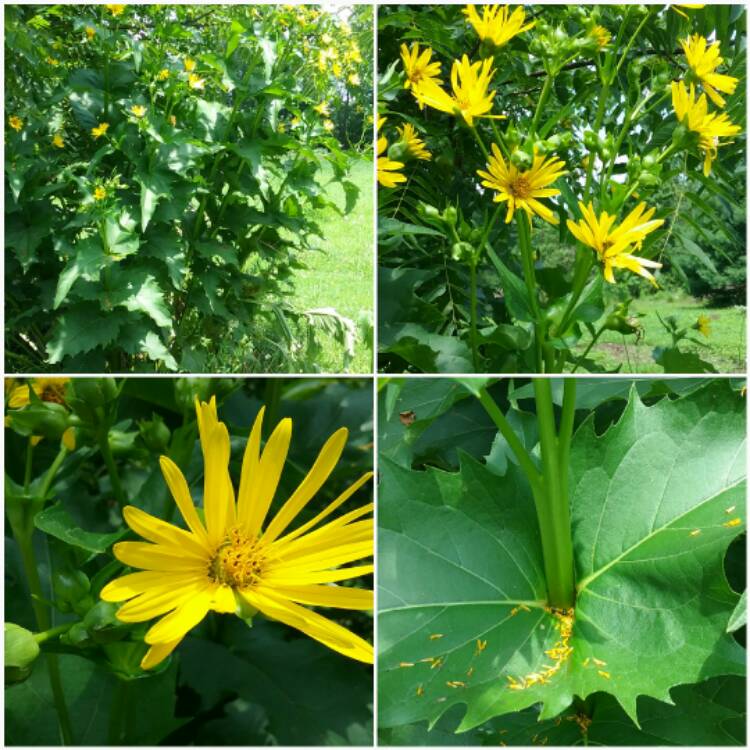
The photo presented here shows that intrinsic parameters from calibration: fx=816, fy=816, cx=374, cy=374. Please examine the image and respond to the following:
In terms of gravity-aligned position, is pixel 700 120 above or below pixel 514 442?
above

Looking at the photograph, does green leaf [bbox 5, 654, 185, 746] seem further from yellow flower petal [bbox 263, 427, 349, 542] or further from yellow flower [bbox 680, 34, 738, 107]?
yellow flower [bbox 680, 34, 738, 107]

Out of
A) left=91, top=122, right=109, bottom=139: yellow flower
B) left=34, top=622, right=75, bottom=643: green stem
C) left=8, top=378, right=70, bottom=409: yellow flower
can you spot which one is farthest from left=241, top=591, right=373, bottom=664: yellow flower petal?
left=91, top=122, right=109, bottom=139: yellow flower

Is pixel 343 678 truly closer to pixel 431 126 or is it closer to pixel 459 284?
pixel 459 284

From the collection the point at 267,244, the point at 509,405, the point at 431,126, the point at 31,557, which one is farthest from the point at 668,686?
the point at 267,244

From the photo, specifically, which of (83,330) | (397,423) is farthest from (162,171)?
(397,423)

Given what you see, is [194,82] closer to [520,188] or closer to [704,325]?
[520,188]

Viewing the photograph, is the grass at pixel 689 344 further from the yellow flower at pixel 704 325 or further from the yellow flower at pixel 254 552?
the yellow flower at pixel 254 552

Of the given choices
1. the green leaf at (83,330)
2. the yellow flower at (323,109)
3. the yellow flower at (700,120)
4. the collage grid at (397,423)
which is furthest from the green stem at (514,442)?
the yellow flower at (323,109)
